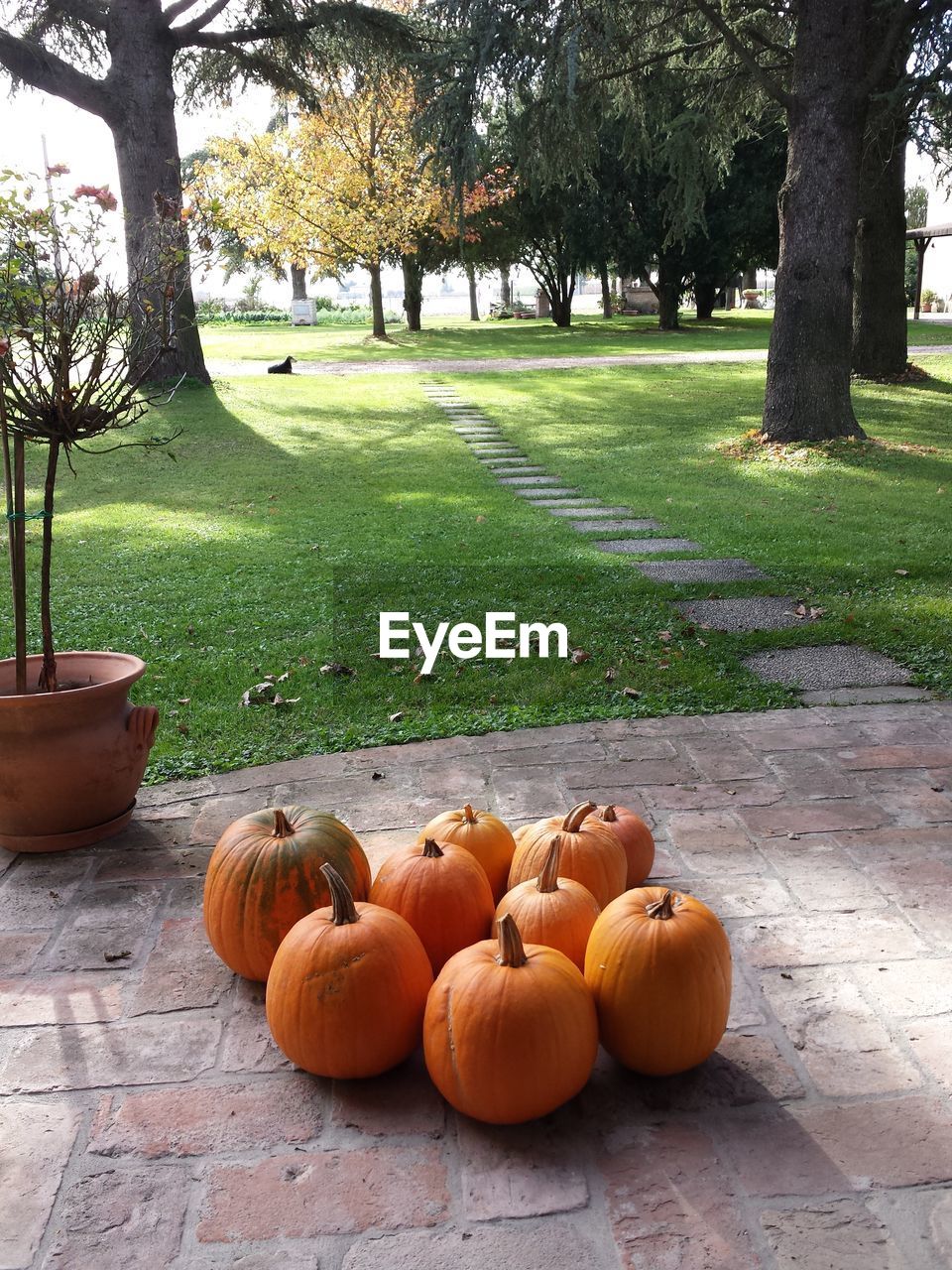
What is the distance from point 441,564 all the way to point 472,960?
5.35 m

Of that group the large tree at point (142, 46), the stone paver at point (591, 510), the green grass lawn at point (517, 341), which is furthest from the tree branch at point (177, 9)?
the stone paver at point (591, 510)

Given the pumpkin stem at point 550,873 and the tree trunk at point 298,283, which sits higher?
the tree trunk at point 298,283

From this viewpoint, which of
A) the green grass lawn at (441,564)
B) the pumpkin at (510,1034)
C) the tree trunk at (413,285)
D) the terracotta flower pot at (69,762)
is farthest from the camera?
the tree trunk at (413,285)

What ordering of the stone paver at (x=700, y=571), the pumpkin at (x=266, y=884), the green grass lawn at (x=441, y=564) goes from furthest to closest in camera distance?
the stone paver at (x=700, y=571) → the green grass lawn at (x=441, y=564) → the pumpkin at (x=266, y=884)

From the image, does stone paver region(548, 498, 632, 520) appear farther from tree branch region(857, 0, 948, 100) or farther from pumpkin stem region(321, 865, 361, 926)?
pumpkin stem region(321, 865, 361, 926)

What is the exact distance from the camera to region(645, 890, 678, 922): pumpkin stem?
230cm

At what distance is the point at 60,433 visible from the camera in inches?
130

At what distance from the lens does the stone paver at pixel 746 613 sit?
585 cm

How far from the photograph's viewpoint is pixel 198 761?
4.20 meters

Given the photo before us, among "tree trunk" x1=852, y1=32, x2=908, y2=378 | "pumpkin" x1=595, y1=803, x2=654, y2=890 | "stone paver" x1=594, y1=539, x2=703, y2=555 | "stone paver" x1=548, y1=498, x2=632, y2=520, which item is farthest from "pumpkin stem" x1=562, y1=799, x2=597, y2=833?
"tree trunk" x1=852, y1=32, x2=908, y2=378

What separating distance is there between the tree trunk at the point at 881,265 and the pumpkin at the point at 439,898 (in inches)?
590

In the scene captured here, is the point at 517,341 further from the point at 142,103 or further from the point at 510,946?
the point at 510,946

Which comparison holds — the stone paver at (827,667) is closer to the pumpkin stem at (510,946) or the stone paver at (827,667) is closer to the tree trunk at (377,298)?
the pumpkin stem at (510,946)

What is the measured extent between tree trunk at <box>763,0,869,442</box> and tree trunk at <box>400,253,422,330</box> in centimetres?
2117
